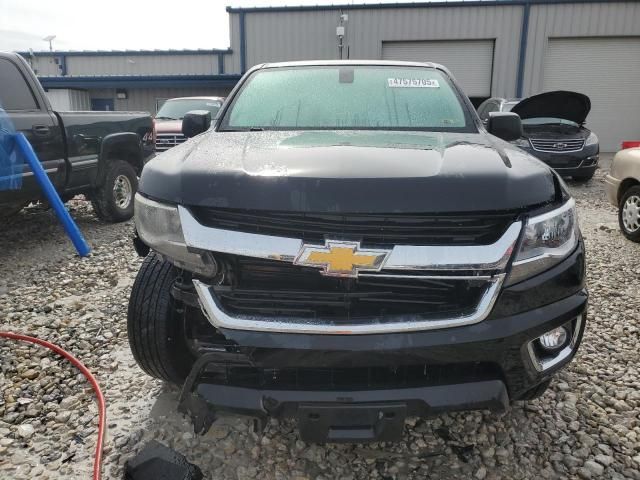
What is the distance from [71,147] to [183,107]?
6654 millimetres

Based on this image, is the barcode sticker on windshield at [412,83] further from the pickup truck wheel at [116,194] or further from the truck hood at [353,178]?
the pickup truck wheel at [116,194]

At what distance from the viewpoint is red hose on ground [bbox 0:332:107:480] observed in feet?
6.70

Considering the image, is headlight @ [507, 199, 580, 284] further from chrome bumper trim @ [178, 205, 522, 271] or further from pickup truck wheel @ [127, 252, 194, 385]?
pickup truck wheel @ [127, 252, 194, 385]

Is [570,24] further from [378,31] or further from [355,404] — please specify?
[355,404]

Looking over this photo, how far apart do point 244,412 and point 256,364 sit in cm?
17

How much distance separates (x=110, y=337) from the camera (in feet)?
10.5

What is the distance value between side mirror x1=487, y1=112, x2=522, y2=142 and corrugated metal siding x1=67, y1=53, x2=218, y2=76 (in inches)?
754

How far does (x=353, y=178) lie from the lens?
5.59 feet

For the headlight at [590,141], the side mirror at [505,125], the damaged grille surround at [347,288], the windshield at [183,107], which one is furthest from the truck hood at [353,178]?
the windshield at [183,107]

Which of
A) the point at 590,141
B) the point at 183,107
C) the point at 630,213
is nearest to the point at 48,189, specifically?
the point at 630,213

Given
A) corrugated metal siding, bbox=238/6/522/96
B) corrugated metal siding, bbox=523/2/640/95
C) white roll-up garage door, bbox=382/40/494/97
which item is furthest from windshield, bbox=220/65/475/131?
corrugated metal siding, bbox=523/2/640/95

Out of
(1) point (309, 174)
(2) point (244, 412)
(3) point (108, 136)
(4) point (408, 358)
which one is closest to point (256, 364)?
(2) point (244, 412)

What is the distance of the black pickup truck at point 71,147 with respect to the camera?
15.2 ft

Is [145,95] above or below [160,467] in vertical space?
above
